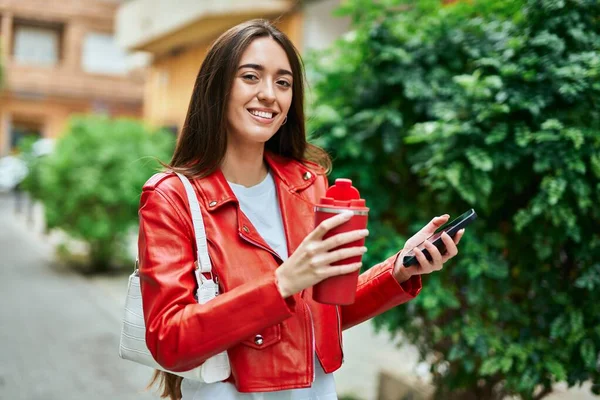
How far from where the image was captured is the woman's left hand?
63.7 inches

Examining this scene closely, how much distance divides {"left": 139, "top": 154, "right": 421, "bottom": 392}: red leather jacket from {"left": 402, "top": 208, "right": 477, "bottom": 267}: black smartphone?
4.4 inches

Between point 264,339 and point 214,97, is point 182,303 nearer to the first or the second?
point 264,339

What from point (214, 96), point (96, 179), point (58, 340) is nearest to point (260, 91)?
point (214, 96)

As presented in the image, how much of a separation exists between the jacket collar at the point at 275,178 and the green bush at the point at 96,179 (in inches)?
263

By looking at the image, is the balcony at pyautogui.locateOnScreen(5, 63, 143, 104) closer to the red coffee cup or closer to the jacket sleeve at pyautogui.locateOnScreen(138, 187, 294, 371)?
the jacket sleeve at pyautogui.locateOnScreen(138, 187, 294, 371)

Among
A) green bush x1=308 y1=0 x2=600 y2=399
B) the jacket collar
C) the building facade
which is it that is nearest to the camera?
the jacket collar

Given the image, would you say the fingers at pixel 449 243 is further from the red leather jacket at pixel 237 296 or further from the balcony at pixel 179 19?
the balcony at pixel 179 19

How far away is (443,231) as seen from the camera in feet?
5.35

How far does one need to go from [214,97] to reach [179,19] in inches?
520

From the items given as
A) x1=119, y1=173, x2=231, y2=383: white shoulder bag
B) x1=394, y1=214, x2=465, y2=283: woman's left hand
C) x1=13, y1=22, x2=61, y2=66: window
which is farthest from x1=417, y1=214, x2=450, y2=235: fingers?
x1=13, y1=22, x2=61, y2=66: window

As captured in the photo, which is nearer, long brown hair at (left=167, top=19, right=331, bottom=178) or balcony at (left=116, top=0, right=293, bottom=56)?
long brown hair at (left=167, top=19, right=331, bottom=178)

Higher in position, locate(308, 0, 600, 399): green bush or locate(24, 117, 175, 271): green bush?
locate(308, 0, 600, 399): green bush

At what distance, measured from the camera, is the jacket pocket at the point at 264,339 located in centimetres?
159

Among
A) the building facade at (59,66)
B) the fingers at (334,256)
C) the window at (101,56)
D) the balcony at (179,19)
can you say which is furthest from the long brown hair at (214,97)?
the window at (101,56)
